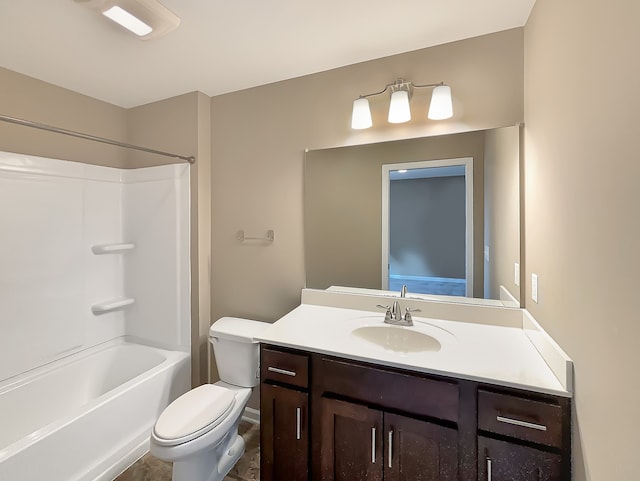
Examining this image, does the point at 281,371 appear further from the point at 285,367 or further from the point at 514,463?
the point at 514,463

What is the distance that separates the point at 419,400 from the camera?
1162 millimetres

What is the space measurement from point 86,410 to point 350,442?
4.55ft

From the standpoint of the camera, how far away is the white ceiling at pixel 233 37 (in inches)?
53.4

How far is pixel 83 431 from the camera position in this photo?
5.06 feet

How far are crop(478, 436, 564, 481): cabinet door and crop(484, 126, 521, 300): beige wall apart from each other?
0.71 m

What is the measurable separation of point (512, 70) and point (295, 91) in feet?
4.05

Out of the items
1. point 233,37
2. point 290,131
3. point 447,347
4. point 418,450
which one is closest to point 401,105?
point 290,131

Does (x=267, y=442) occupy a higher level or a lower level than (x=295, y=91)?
lower

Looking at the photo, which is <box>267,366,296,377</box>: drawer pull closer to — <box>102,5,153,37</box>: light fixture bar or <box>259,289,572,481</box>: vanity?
<box>259,289,572,481</box>: vanity

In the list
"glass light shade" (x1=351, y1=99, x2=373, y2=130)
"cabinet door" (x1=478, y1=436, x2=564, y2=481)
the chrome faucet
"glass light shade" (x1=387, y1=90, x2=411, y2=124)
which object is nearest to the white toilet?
the chrome faucet

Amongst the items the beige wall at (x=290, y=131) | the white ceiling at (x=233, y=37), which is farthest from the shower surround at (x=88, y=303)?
the white ceiling at (x=233, y=37)

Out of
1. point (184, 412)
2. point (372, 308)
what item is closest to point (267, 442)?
point (184, 412)

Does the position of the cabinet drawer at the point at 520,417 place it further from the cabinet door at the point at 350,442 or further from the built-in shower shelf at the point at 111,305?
the built-in shower shelf at the point at 111,305

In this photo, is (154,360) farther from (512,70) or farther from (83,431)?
(512,70)
